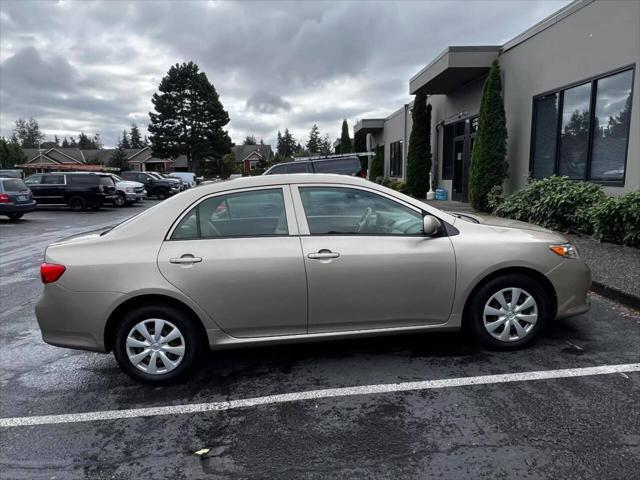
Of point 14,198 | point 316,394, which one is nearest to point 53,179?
point 14,198

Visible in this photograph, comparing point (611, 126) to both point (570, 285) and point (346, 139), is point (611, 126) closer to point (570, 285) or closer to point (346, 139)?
point (570, 285)

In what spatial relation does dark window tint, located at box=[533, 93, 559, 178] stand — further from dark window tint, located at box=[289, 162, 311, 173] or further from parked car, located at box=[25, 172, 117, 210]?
parked car, located at box=[25, 172, 117, 210]

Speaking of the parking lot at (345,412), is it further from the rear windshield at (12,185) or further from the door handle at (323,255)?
the rear windshield at (12,185)

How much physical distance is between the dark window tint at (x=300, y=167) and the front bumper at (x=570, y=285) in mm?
9386

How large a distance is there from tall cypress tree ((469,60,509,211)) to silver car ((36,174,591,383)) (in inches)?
348

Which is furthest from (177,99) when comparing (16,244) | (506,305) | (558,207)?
(506,305)

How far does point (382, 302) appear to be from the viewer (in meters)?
3.66

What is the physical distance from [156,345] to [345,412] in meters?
1.55

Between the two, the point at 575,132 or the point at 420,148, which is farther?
the point at 420,148

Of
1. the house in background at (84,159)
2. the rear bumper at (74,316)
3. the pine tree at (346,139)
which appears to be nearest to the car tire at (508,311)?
the rear bumper at (74,316)

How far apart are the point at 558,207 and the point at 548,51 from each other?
4.18 m

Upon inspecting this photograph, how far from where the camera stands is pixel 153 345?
3.51m

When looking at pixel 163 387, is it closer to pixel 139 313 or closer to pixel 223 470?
pixel 139 313

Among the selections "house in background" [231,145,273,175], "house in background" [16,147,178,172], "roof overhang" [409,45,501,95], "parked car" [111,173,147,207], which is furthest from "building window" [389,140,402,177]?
"house in background" [231,145,273,175]
